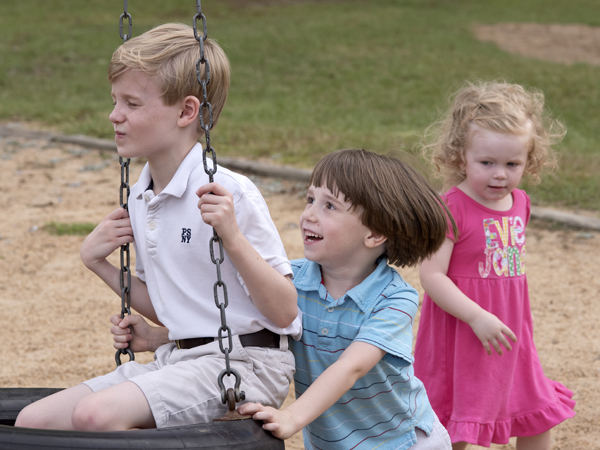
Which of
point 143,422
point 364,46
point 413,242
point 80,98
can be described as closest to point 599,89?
point 364,46

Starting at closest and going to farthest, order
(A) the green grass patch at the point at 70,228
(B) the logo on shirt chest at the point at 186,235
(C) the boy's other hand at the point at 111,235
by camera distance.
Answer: (B) the logo on shirt chest at the point at 186,235 → (C) the boy's other hand at the point at 111,235 → (A) the green grass patch at the point at 70,228

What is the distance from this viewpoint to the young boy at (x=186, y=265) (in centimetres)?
196

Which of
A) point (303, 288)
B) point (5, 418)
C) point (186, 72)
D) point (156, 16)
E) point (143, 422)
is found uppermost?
point (156, 16)

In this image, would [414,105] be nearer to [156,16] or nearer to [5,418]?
[5,418]

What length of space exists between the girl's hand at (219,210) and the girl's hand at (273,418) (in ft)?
1.44

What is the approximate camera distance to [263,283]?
76.2 inches

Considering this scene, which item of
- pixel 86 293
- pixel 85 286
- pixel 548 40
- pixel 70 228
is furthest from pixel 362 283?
pixel 548 40

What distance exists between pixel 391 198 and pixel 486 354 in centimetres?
91

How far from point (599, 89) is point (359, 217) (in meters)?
10.7

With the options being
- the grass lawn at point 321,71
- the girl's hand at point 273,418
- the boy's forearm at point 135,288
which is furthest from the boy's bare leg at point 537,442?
the grass lawn at point 321,71

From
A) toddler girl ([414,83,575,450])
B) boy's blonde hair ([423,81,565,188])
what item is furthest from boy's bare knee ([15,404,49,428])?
boy's blonde hair ([423,81,565,188])

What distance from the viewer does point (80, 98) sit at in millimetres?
11195

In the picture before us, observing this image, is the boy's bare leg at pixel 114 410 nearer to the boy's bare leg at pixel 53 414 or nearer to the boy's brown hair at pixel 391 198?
the boy's bare leg at pixel 53 414

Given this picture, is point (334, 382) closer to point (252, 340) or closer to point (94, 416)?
point (252, 340)
